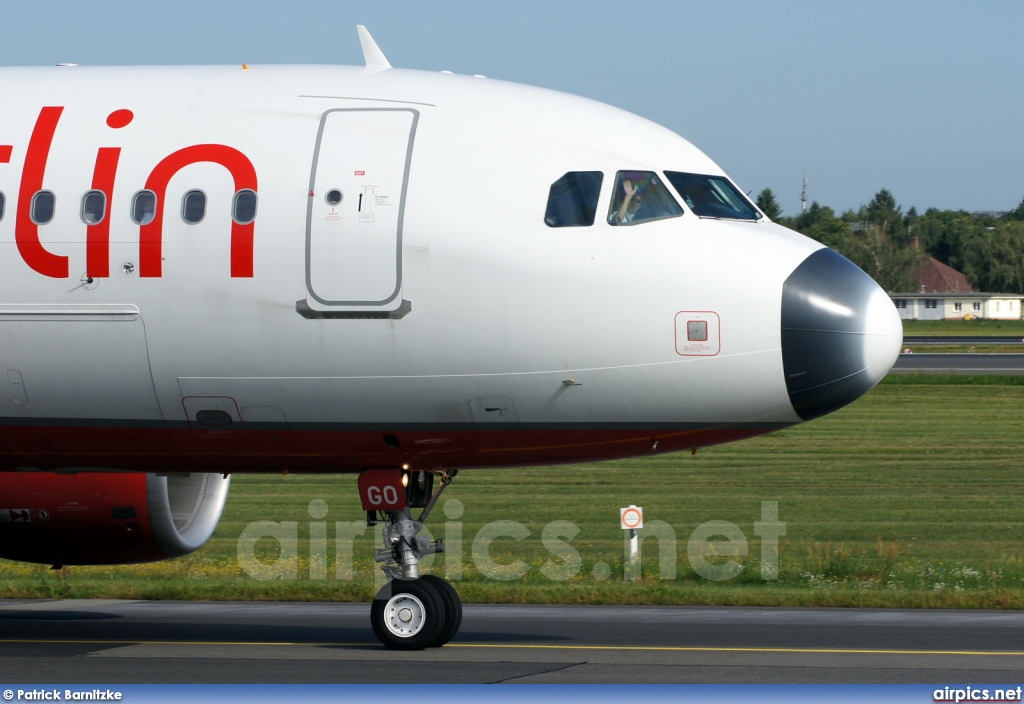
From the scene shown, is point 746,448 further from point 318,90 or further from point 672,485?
point 318,90

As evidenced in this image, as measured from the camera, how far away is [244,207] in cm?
1341

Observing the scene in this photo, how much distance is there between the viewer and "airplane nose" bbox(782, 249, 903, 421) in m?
12.6

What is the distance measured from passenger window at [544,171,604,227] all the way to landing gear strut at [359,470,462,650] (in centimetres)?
300

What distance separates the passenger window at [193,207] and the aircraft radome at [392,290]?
0.06ft

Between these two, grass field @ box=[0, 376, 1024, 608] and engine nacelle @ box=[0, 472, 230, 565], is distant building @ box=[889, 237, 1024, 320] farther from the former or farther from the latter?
engine nacelle @ box=[0, 472, 230, 565]

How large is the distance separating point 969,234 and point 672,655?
18249 cm

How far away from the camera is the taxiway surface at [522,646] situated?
13.2 m

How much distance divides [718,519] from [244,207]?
1651cm

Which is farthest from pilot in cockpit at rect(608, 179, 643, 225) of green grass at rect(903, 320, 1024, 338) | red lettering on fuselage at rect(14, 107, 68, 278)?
green grass at rect(903, 320, 1024, 338)

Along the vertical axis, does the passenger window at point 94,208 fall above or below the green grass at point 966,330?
below

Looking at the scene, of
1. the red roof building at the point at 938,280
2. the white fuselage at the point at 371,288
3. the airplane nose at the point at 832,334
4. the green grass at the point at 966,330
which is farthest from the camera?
the red roof building at the point at 938,280

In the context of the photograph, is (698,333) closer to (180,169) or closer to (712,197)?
(712,197)

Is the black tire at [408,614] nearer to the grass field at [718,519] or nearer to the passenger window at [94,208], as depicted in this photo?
the passenger window at [94,208]
